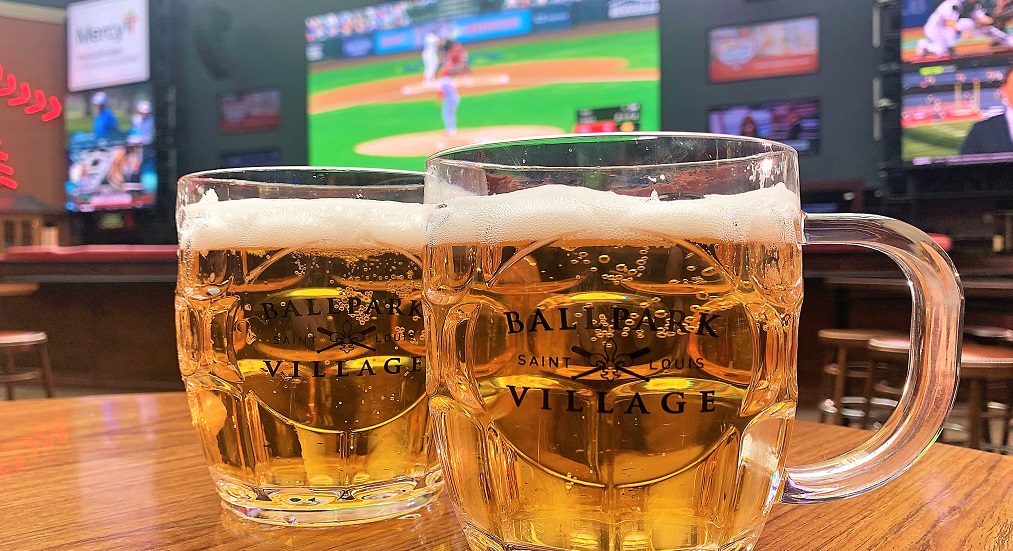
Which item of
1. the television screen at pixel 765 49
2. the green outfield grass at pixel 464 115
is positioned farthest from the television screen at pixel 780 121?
the green outfield grass at pixel 464 115

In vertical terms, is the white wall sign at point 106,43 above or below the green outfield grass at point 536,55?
above

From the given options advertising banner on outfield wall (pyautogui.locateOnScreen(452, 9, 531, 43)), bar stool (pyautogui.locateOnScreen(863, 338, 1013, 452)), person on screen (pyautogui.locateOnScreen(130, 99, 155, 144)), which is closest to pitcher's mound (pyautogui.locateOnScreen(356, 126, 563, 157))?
advertising banner on outfield wall (pyautogui.locateOnScreen(452, 9, 531, 43))

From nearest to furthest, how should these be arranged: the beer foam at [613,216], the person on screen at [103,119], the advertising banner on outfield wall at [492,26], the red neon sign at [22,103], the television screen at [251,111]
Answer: the beer foam at [613,216] < the advertising banner on outfield wall at [492,26] < the television screen at [251,111] < the person on screen at [103,119] < the red neon sign at [22,103]

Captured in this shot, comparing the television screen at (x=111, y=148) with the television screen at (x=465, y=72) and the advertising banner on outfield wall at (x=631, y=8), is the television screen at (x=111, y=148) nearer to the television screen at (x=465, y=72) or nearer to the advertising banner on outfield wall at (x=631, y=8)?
the television screen at (x=465, y=72)

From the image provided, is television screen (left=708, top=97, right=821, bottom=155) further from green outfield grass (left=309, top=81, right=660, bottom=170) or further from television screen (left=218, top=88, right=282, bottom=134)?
television screen (left=218, top=88, right=282, bottom=134)

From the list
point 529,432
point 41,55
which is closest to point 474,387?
point 529,432
